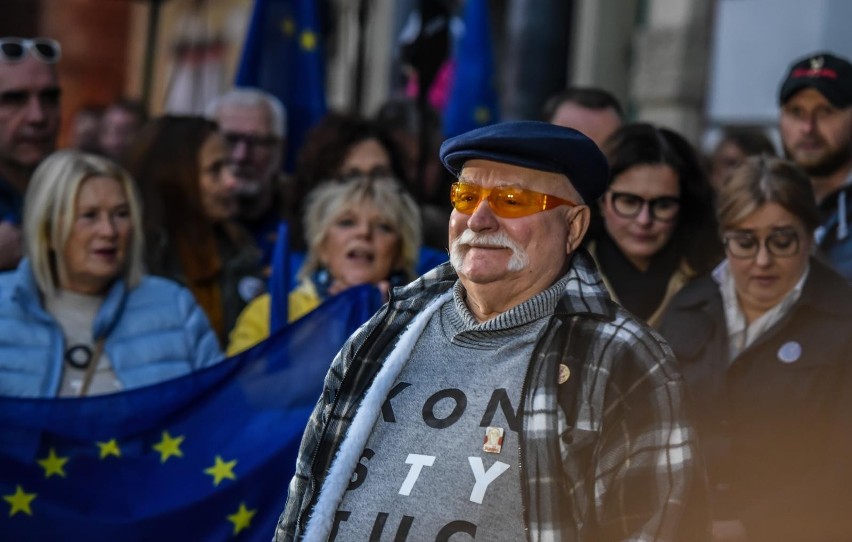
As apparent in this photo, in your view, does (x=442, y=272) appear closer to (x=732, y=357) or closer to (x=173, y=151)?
(x=732, y=357)

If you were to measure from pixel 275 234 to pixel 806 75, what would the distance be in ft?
8.94

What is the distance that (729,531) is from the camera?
4.00 metres

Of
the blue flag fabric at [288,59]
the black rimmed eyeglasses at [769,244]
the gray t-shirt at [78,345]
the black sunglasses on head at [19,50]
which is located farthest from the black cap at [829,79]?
the black sunglasses on head at [19,50]

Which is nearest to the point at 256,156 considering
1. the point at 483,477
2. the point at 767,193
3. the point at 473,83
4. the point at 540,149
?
the point at 473,83

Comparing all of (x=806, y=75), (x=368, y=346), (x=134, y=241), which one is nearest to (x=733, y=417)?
(x=368, y=346)

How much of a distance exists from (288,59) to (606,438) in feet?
18.0

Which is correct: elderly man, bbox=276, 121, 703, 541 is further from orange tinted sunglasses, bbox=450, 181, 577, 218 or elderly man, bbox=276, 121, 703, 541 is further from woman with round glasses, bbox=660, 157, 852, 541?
woman with round glasses, bbox=660, 157, 852, 541

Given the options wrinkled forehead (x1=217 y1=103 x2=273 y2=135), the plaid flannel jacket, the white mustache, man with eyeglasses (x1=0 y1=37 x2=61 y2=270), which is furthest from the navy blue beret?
wrinkled forehead (x1=217 y1=103 x2=273 y2=135)

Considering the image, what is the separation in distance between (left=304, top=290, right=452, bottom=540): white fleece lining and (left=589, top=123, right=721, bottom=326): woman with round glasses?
1.72m

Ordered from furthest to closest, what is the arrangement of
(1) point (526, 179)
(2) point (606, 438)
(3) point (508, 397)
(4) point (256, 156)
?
(4) point (256, 156), (1) point (526, 179), (3) point (508, 397), (2) point (606, 438)

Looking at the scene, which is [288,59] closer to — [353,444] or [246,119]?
[246,119]

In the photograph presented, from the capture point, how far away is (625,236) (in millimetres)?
5008

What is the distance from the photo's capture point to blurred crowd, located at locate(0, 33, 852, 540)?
13.8 ft

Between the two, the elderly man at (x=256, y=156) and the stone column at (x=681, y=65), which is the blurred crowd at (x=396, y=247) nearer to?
the elderly man at (x=256, y=156)
